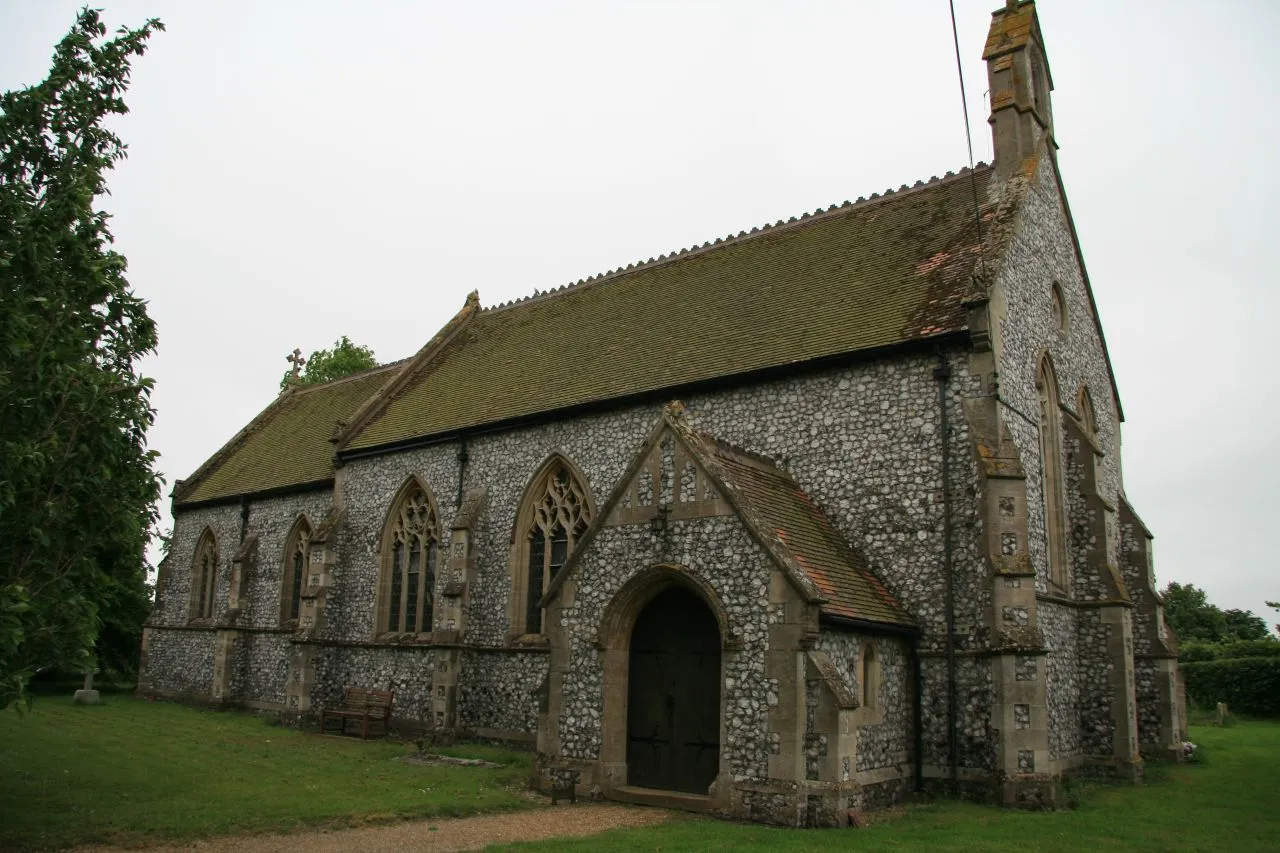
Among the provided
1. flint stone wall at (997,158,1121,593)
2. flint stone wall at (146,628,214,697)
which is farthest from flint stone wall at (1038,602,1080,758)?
flint stone wall at (146,628,214,697)

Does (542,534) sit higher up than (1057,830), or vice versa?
(542,534)

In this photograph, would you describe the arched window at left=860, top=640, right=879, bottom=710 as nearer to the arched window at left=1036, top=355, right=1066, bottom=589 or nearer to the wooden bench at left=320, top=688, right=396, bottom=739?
the arched window at left=1036, top=355, right=1066, bottom=589

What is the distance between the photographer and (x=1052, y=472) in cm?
1864

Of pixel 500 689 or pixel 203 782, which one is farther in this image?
pixel 500 689

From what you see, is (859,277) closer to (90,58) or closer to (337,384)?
(90,58)

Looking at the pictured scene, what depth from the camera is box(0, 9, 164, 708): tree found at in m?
10.6

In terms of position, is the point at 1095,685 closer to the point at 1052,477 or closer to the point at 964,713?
the point at 1052,477

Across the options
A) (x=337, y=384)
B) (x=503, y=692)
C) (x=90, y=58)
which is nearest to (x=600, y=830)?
(x=503, y=692)

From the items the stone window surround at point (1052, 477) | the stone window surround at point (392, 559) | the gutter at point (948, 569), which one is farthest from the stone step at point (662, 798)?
the stone window surround at point (392, 559)

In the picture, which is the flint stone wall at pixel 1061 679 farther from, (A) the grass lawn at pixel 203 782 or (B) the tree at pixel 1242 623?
(B) the tree at pixel 1242 623

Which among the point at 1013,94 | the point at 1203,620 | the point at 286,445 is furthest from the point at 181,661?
the point at 1203,620

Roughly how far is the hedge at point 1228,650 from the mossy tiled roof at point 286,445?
28.7 m

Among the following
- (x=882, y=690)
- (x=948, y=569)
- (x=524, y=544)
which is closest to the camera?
(x=882, y=690)

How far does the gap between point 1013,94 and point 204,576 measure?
28.7 m
